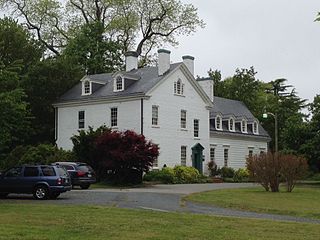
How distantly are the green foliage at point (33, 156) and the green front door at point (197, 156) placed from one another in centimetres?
1346

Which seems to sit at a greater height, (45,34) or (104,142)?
(45,34)

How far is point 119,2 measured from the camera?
71250 mm

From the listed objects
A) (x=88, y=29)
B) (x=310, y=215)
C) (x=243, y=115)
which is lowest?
(x=310, y=215)

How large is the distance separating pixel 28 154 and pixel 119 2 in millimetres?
31315

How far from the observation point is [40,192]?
28766mm

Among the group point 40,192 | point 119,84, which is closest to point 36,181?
point 40,192

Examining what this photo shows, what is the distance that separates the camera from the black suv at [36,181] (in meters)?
28.7

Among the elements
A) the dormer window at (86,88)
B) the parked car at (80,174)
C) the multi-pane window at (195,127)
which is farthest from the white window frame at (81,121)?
the parked car at (80,174)

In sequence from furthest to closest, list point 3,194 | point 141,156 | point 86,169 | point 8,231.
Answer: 1. point 141,156
2. point 86,169
3. point 3,194
4. point 8,231

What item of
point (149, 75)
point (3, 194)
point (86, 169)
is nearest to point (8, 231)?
point (3, 194)

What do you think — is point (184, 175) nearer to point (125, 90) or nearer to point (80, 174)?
point (125, 90)

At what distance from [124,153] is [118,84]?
460 inches

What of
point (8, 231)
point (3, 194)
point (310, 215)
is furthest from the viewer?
point (3, 194)

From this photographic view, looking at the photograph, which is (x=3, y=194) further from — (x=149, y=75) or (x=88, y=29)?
(x=88, y=29)
